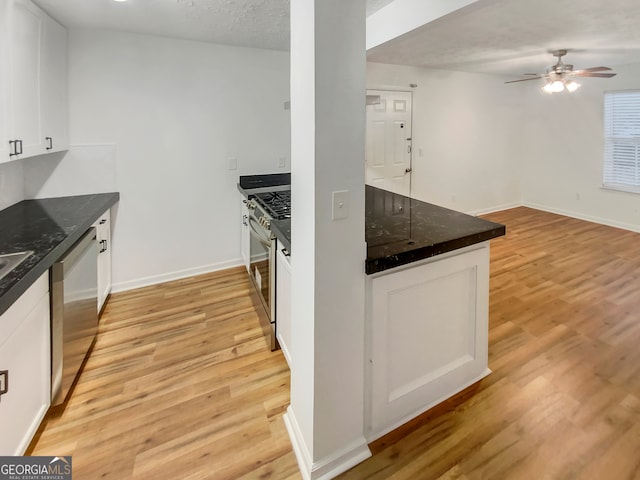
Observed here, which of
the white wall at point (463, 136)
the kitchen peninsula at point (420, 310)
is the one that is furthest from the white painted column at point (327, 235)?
the white wall at point (463, 136)

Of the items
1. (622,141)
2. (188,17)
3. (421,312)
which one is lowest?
(421,312)

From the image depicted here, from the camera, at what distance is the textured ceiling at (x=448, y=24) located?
8.04 feet

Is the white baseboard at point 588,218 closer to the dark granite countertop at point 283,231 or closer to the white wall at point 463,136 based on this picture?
the white wall at point 463,136

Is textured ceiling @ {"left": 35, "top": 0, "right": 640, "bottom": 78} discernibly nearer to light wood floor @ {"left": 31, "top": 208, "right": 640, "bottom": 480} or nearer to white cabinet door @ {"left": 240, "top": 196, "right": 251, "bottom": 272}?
white cabinet door @ {"left": 240, "top": 196, "right": 251, "bottom": 272}

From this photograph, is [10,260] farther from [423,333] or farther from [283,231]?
[423,333]

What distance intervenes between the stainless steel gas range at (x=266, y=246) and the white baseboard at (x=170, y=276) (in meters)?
0.93

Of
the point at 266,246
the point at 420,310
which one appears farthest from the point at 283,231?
the point at 420,310

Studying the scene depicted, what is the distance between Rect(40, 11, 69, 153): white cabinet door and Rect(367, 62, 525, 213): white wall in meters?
3.37

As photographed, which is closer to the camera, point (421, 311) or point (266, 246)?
point (421, 311)

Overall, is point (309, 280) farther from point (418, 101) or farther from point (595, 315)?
point (418, 101)

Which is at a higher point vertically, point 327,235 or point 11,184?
point 11,184

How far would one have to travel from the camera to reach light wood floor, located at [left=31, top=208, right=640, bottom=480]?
4.98ft

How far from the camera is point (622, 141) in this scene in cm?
520

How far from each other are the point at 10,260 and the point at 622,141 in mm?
7274
